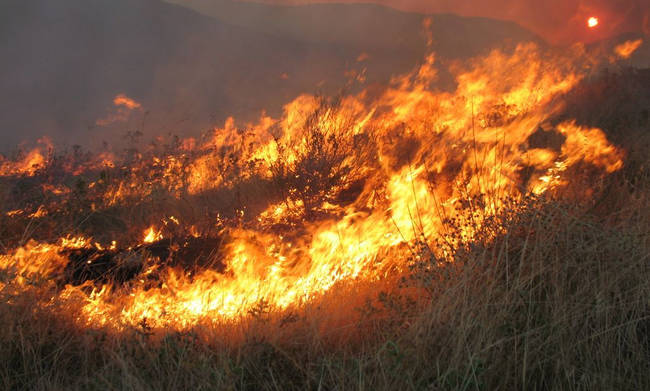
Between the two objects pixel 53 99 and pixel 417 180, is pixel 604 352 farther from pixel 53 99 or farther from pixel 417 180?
pixel 53 99

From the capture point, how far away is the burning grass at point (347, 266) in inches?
77.5

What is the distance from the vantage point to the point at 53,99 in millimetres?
27875

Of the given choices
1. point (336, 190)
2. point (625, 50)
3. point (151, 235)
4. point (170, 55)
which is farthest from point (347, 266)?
point (170, 55)

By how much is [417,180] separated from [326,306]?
177cm

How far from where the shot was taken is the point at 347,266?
9.67ft

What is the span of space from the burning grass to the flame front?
23 mm

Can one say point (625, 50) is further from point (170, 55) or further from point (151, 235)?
point (170, 55)

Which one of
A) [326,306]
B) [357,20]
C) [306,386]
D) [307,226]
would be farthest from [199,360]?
[357,20]

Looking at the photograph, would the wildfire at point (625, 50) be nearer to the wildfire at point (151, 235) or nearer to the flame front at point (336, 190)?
the flame front at point (336, 190)

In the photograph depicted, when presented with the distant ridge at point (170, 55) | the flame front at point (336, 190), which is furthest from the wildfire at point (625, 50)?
the distant ridge at point (170, 55)

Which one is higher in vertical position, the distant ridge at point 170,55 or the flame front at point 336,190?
the distant ridge at point 170,55

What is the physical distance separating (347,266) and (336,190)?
1626 millimetres

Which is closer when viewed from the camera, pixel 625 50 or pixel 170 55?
pixel 625 50

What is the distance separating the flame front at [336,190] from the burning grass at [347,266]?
23 mm
